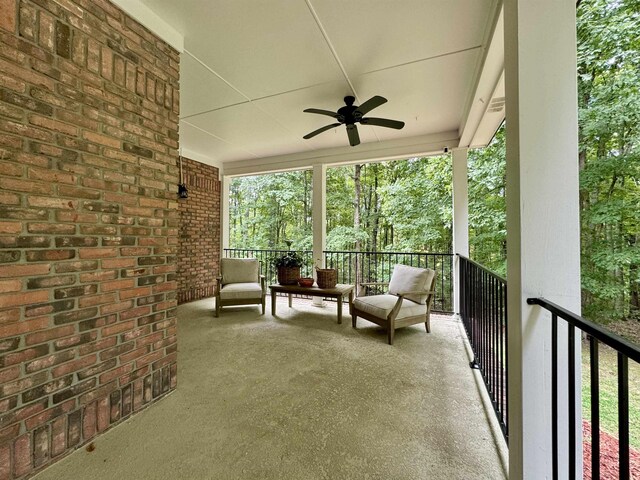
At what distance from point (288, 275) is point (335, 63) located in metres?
2.70

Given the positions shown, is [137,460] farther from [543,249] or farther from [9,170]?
[543,249]

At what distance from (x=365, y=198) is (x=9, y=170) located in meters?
7.88

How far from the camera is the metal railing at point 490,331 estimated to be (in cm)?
162

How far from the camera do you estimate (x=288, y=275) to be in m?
3.96

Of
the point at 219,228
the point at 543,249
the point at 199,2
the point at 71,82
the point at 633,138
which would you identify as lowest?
the point at 543,249

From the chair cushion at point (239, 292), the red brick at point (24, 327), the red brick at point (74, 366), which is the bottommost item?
the chair cushion at point (239, 292)

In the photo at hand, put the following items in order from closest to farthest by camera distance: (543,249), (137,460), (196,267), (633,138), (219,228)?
(543,249)
(137,460)
(633,138)
(196,267)
(219,228)

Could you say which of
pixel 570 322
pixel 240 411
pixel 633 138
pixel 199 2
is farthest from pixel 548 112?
pixel 633 138

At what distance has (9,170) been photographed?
1.20 meters

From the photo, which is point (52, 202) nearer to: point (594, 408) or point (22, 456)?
point (22, 456)

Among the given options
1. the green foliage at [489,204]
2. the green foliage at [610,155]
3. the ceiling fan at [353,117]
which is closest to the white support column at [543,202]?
the ceiling fan at [353,117]

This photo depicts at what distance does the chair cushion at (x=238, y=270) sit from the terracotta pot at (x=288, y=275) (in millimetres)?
679

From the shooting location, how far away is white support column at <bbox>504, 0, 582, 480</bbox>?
3.48 ft

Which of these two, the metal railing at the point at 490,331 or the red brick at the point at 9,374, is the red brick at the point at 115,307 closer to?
the red brick at the point at 9,374
